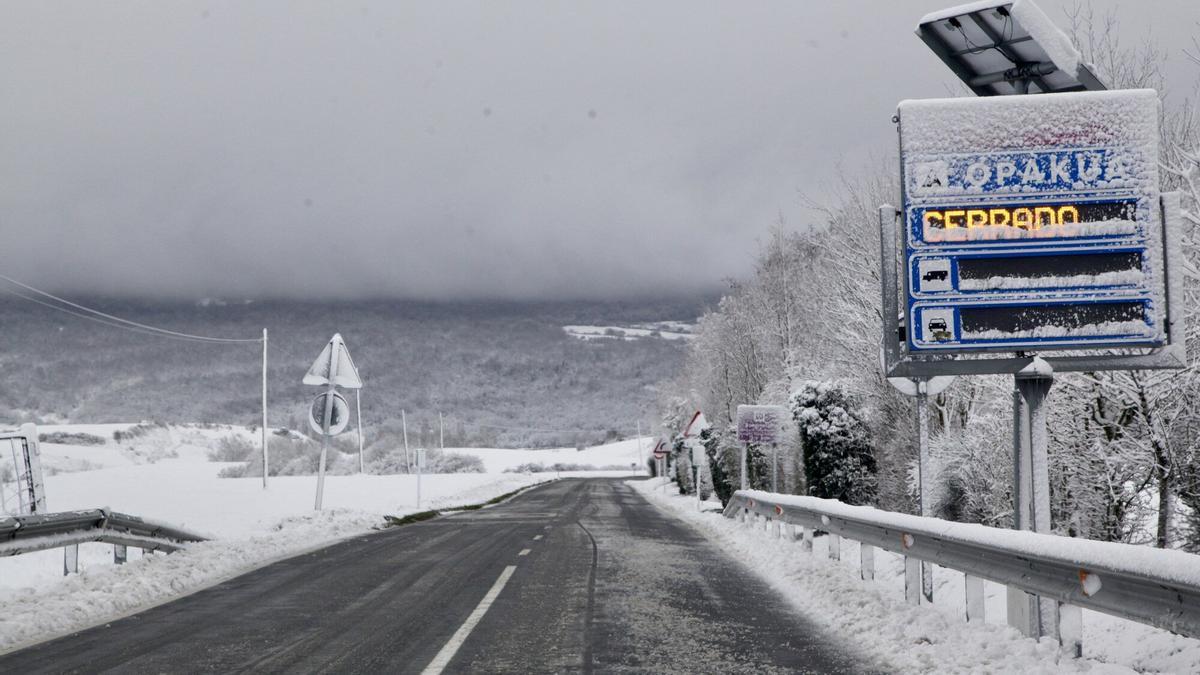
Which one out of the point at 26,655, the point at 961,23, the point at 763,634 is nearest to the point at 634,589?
the point at 763,634

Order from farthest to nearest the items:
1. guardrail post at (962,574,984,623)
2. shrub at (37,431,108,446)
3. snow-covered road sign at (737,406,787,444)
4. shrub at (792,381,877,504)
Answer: shrub at (37,431,108,446), shrub at (792,381,877,504), snow-covered road sign at (737,406,787,444), guardrail post at (962,574,984,623)

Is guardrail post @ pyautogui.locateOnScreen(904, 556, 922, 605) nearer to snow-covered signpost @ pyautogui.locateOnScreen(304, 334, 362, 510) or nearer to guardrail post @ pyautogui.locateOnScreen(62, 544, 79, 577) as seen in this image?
guardrail post @ pyautogui.locateOnScreen(62, 544, 79, 577)

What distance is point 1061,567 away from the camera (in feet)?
18.6

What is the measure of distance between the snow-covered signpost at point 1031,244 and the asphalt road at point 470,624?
284cm

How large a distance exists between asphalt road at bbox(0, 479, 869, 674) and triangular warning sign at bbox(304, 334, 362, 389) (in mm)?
7278

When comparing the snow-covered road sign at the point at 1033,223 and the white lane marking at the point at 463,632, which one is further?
the snow-covered road sign at the point at 1033,223

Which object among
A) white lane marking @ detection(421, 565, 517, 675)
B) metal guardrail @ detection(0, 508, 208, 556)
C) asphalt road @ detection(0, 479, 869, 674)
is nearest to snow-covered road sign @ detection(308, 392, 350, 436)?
metal guardrail @ detection(0, 508, 208, 556)

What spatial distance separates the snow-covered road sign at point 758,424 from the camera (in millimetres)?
22312

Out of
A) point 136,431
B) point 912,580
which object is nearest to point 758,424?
point 912,580

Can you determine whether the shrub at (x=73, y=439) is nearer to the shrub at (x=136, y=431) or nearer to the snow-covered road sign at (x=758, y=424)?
the shrub at (x=136, y=431)

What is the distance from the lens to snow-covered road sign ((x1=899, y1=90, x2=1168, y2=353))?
7.83 metres

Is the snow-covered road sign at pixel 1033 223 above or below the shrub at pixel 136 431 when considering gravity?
above

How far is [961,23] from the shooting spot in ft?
29.6

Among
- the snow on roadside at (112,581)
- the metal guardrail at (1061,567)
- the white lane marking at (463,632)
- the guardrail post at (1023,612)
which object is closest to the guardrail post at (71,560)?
the snow on roadside at (112,581)
